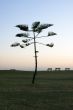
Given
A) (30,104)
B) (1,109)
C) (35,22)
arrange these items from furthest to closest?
1. (35,22)
2. (30,104)
3. (1,109)

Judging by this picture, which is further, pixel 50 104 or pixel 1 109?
pixel 50 104

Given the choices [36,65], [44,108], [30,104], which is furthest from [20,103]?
[36,65]

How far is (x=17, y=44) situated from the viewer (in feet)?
110

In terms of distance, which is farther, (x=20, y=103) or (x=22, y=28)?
(x=22, y=28)

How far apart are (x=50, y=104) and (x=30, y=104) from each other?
99 centimetres

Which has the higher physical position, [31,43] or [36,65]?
[31,43]

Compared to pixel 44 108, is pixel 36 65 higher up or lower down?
lower down

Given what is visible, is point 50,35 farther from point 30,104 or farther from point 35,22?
point 30,104

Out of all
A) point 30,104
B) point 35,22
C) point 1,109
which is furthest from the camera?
point 35,22

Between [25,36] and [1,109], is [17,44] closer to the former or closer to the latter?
[25,36]

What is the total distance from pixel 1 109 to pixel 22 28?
767 inches

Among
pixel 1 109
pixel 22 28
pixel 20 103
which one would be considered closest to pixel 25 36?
pixel 22 28

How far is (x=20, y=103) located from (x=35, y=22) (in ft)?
56.8

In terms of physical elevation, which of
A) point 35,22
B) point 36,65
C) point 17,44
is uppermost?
point 35,22
